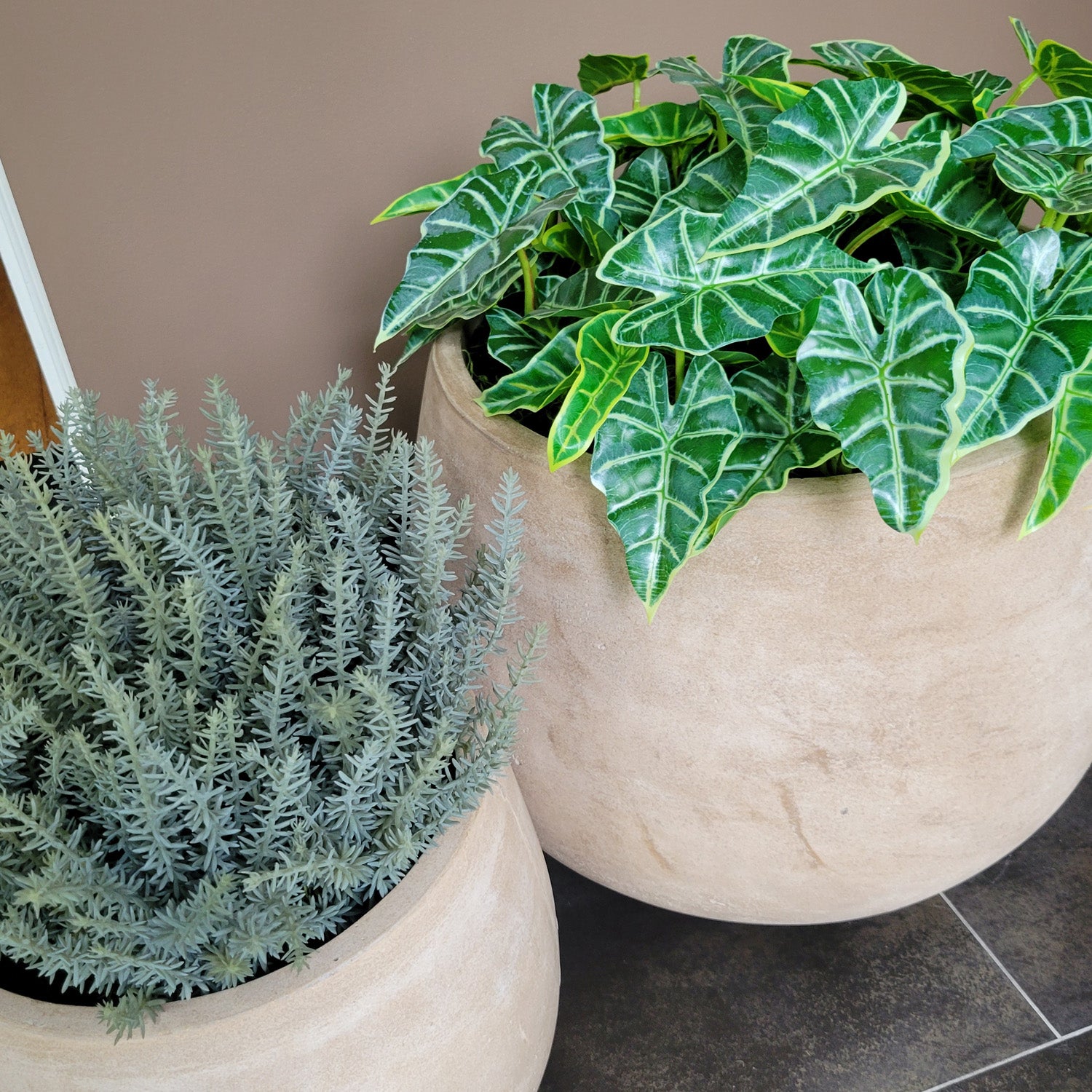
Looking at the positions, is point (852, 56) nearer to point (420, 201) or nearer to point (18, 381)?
point (420, 201)

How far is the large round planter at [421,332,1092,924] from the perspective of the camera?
754mm

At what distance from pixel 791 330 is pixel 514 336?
0.27m

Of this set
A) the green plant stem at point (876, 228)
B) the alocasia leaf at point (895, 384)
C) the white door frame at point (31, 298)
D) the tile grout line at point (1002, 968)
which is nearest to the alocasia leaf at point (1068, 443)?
the alocasia leaf at point (895, 384)

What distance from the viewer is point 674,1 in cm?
126

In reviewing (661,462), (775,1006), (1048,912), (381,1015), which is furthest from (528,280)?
(1048,912)

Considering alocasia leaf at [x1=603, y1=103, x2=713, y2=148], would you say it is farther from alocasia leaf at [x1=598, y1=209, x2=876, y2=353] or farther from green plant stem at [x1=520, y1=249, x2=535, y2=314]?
alocasia leaf at [x1=598, y1=209, x2=876, y2=353]

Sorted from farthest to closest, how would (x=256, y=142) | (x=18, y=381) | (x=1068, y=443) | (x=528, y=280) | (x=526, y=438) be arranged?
(x=18, y=381) → (x=256, y=142) → (x=528, y=280) → (x=526, y=438) → (x=1068, y=443)

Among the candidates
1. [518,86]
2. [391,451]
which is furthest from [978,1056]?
[518,86]

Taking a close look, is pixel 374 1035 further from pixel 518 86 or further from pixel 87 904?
pixel 518 86

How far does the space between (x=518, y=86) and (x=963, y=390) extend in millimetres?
781

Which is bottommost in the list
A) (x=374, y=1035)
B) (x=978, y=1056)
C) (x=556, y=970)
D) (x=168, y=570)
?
(x=978, y=1056)

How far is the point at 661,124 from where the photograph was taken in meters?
0.99

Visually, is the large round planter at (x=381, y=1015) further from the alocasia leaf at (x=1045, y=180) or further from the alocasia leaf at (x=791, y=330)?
the alocasia leaf at (x=1045, y=180)

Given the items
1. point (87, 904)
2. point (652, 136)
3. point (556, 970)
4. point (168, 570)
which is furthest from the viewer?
point (652, 136)
